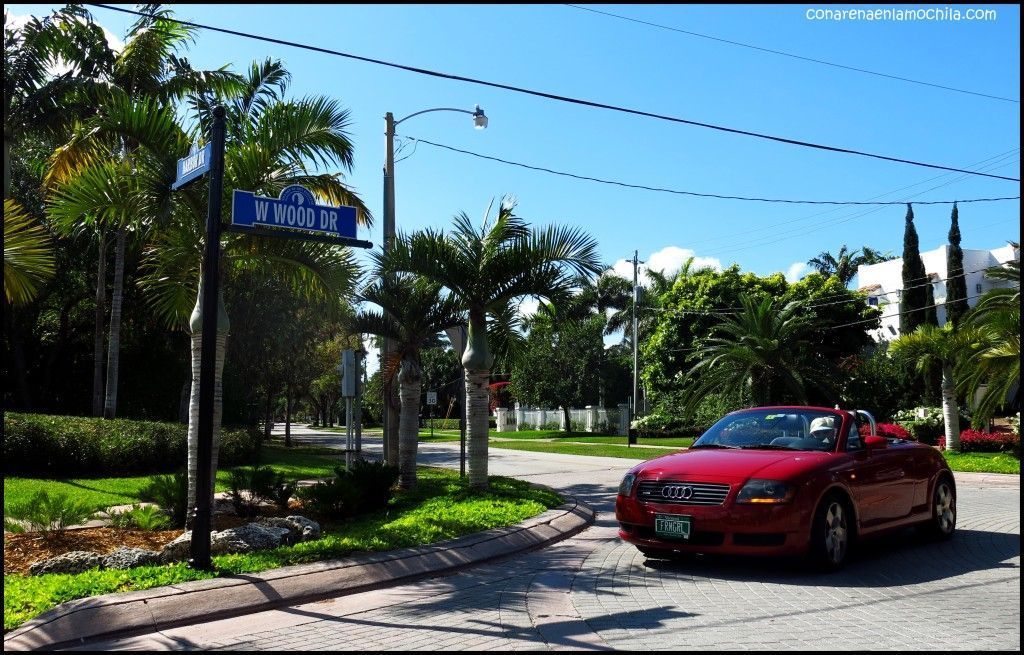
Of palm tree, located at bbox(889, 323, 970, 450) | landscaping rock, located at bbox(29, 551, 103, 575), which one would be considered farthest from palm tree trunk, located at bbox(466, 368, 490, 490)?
palm tree, located at bbox(889, 323, 970, 450)

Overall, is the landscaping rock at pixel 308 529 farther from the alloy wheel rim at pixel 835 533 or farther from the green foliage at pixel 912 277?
the green foliage at pixel 912 277

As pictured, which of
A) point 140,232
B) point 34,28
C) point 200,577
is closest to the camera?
point 200,577

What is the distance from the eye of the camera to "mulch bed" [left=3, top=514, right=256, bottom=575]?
891 cm

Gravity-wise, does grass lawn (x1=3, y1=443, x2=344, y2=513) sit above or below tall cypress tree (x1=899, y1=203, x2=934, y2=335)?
below

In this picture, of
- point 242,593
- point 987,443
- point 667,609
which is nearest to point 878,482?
point 667,609

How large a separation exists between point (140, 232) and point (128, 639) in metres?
7.32

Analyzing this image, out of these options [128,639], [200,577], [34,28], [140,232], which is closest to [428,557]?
[200,577]

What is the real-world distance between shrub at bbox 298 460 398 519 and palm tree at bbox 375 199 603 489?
1.76 metres

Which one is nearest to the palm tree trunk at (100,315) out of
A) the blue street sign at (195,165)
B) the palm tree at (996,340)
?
the blue street sign at (195,165)

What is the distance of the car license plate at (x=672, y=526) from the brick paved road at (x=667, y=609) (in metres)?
0.38

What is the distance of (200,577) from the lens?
7.13 m

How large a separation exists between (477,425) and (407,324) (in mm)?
2362

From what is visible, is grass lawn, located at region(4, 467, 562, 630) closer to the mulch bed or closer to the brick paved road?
the brick paved road

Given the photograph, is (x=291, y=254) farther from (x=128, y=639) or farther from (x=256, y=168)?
(x=128, y=639)
